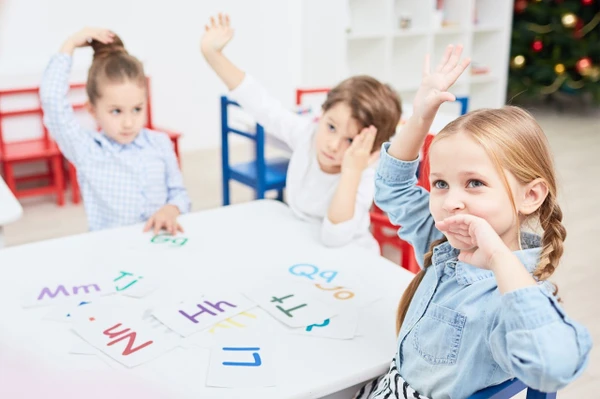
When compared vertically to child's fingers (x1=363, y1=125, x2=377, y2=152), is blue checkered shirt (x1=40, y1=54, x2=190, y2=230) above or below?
below

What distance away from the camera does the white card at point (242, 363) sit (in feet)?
→ 3.21

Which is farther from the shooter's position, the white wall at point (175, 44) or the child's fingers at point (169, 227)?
the white wall at point (175, 44)

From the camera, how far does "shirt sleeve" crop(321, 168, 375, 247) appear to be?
1.51 metres

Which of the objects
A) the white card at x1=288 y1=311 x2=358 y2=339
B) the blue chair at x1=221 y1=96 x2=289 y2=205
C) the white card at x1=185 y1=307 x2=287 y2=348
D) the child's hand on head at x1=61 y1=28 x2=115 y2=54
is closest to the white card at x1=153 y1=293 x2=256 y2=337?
the white card at x1=185 y1=307 x2=287 y2=348

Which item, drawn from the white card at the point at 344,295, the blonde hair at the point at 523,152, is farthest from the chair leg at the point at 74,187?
the blonde hair at the point at 523,152

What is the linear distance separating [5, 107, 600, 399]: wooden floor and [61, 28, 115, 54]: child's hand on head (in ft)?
4.28

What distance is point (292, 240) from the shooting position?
1552mm

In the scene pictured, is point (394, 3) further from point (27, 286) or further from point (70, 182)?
point (27, 286)

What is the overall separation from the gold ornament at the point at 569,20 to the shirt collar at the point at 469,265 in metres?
5.06

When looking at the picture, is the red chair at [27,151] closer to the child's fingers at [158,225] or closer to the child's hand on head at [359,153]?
the child's fingers at [158,225]

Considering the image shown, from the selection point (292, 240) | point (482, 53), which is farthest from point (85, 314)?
point (482, 53)

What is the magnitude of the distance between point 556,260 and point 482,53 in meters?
4.98

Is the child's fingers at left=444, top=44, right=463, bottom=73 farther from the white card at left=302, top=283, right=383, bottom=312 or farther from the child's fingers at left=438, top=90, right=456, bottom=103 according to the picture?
the white card at left=302, top=283, right=383, bottom=312

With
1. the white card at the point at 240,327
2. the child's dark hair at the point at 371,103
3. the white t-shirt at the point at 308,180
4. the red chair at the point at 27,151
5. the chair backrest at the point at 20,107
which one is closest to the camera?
the white card at the point at 240,327
